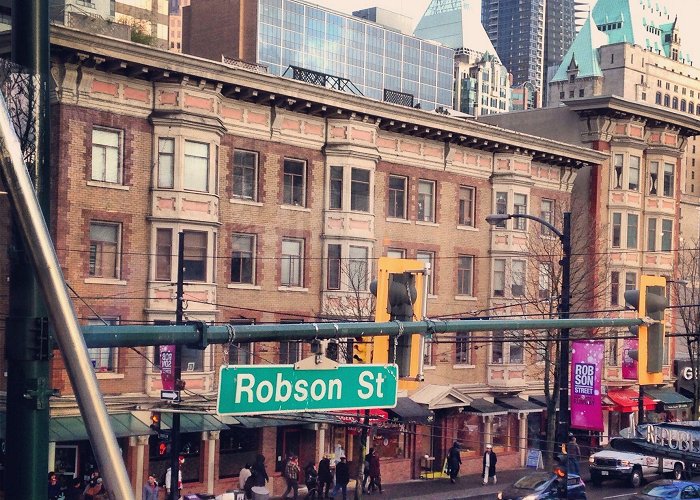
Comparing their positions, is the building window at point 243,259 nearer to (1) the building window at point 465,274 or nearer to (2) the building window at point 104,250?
(2) the building window at point 104,250

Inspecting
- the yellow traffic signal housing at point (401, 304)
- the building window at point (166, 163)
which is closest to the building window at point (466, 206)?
the building window at point (166, 163)

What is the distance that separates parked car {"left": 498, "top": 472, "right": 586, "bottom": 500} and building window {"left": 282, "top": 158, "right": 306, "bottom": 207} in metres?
12.6

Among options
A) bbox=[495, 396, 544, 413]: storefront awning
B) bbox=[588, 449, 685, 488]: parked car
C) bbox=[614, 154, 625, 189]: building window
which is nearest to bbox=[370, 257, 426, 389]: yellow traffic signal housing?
bbox=[588, 449, 685, 488]: parked car

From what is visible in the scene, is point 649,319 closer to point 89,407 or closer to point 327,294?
point 89,407

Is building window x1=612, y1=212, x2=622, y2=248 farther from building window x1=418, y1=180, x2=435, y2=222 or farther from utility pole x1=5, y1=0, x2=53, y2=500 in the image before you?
utility pole x1=5, y1=0, x2=53, y2=500

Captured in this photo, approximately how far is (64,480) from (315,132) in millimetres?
15324

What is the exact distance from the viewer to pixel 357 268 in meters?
41.6

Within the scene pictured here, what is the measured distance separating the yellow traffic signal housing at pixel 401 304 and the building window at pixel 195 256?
2547cm

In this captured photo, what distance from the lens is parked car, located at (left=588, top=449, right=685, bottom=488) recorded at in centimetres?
4334

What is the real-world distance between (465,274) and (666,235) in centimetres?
1498

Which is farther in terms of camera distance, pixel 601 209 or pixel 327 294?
pixel 601 209

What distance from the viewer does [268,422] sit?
123 feet

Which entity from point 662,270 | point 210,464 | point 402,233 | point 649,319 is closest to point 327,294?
point 402,233

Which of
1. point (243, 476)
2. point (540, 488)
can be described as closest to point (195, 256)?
Result: point (243, 476)
